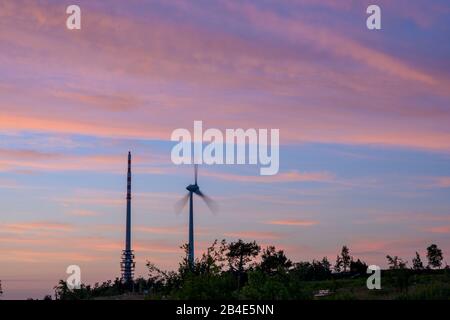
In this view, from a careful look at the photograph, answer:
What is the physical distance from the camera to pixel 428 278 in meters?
164

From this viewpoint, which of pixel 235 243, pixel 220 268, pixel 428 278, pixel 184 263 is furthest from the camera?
pixel 235 243

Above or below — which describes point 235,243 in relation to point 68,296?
above

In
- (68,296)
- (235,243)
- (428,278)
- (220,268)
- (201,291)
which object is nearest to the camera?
(201,291)

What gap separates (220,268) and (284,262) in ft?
329
